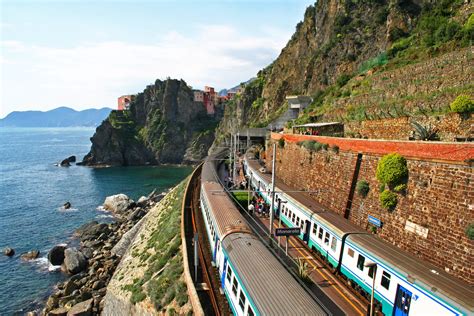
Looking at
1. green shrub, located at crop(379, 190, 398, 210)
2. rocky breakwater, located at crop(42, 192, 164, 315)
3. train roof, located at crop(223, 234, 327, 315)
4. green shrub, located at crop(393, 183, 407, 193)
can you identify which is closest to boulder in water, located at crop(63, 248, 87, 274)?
rocky breakwater, located at crop(42, 192, 164, 315)

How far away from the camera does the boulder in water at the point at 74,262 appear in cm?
3062

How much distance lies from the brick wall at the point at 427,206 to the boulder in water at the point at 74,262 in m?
24.8

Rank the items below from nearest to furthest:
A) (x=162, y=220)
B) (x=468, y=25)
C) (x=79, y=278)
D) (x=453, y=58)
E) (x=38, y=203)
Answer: (x=453, y=58)
(x=468, y=25)
(x=79, y=278)
(x=162, y=220)
(x=38, y=203)

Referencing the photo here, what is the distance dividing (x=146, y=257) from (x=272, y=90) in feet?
220

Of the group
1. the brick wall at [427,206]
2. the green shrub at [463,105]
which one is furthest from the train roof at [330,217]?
the green shrub at [463,105]

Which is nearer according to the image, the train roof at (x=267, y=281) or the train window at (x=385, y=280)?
the train roof at (x=267, y=281)

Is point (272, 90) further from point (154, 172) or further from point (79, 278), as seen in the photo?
point (79, 278)

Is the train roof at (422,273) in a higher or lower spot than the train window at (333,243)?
higher

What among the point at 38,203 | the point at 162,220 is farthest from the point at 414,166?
the point at 38,203

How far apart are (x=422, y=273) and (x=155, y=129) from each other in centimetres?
10676

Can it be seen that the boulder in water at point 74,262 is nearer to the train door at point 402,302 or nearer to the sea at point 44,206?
the sea at point 44,206

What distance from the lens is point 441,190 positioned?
13383 mm

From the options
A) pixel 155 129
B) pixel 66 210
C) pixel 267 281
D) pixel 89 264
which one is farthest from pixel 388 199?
pixel 155 129

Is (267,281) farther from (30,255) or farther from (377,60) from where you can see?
(377,60)
